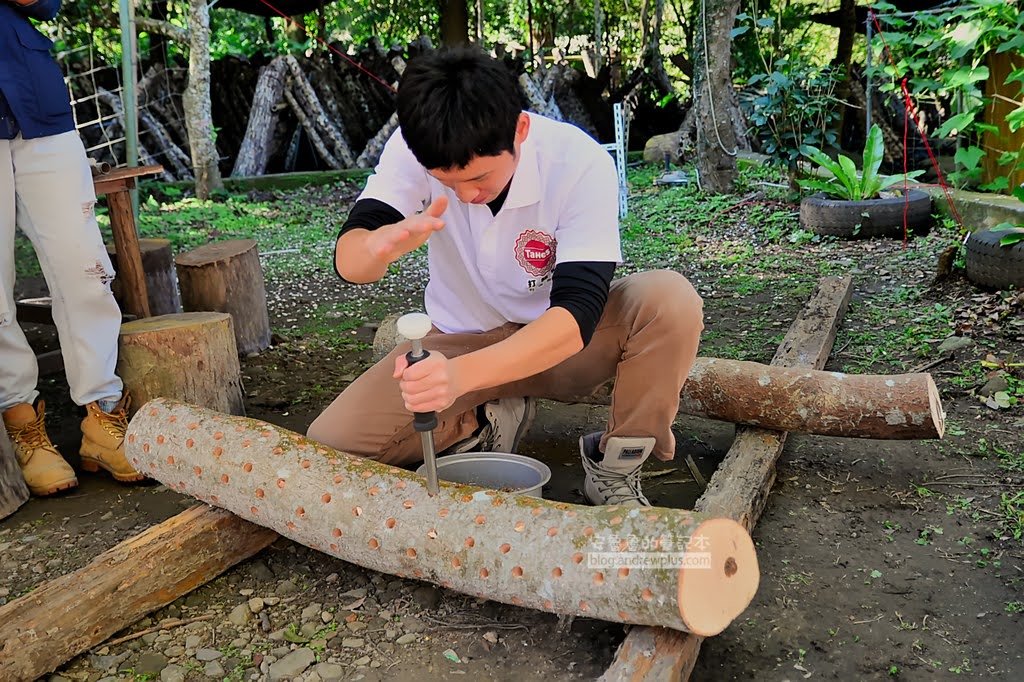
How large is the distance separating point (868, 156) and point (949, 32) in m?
1.22

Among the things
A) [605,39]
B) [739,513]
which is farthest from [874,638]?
[605,39]

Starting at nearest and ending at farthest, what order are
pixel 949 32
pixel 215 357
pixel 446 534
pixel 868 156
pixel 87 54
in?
pixel 446 534
pixel 215 357
pixel 949 32
pixel 868 156
pixel 87 54

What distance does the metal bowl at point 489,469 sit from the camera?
7.53ft

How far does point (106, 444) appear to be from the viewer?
2812mm

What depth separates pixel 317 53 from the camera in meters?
9.42

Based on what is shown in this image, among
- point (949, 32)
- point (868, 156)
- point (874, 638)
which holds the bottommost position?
point (874, 638)

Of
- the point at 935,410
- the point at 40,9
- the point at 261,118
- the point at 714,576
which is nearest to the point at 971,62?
the point at 935,410

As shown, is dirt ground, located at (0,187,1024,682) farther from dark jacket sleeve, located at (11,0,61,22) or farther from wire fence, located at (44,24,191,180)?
wire fence, located at (44,24,191,180)

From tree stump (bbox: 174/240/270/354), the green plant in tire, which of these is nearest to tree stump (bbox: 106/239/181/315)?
tree stump (bbox: 174/240/270/354)

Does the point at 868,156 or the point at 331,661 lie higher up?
the point at 868,156

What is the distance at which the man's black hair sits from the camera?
171cm

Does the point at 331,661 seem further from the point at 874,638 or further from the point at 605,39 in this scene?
the point at 605,39

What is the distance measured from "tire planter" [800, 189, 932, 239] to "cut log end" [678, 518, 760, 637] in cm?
447

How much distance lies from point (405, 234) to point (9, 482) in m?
1.66
